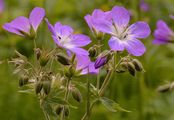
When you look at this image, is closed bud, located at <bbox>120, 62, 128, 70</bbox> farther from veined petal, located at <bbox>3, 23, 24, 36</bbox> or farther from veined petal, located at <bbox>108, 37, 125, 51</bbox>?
veined petal, located at <bbox>3, 23, 24, 36</bbox>

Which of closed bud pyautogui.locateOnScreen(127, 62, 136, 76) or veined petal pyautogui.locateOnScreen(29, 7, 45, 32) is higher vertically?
veined petal pyautogui.locateOnScreen(29, 7, 45, 32)

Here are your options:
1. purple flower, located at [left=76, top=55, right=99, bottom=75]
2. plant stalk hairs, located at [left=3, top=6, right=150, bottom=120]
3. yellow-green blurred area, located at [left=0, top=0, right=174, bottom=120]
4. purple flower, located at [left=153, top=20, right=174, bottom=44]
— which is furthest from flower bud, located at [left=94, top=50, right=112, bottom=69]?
yellow-green blurred area, located at [left=0, top=0, right=174, bottom=120]

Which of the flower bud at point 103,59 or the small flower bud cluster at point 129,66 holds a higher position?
the flower bud at point 103,59

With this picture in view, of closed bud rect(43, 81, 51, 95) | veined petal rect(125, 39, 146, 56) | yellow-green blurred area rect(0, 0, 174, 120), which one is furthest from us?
yellow-green blurred area rect(0, 0, 174, 120)

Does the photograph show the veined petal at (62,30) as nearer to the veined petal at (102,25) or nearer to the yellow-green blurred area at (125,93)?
the veined petal at (102,25)

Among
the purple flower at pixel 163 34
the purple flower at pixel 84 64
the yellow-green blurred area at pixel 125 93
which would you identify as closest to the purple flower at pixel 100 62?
the purple flower at pixel 84 64

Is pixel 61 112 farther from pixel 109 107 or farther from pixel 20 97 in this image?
pixel 20 97

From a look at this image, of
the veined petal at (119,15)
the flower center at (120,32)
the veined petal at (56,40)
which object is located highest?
the veined petal at (119,15)
